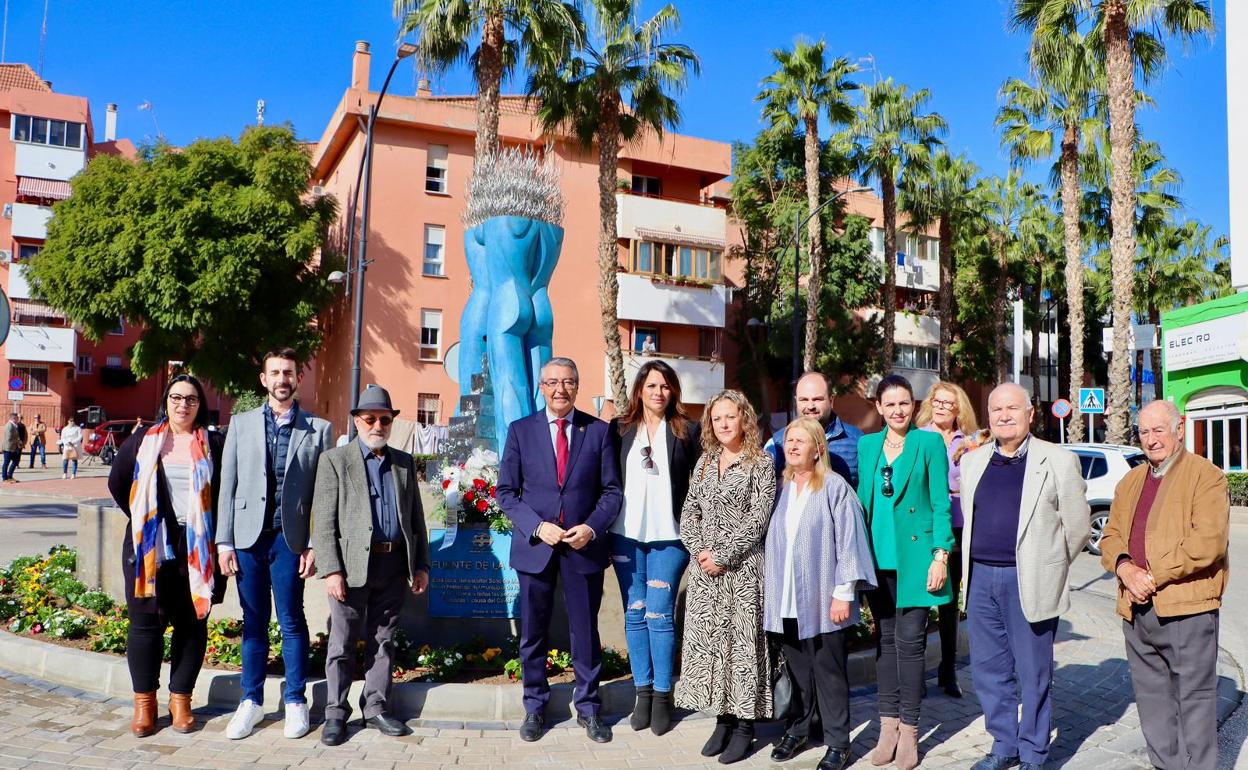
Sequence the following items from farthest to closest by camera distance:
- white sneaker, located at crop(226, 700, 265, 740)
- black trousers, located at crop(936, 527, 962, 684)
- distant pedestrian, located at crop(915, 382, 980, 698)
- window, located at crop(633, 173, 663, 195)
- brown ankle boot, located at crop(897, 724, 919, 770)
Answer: window, located at crop(633, 173, 663, 195) → black trousers, located at crop(936, 527, 962, 684) → distant pedestrian, located at crop(915, 382, 980, 698) → white sneaker, located at crop(226, 700, 265, 740) → brown ankle boot, located at crop(897, 724, 919, 770)

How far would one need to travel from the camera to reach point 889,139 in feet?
100

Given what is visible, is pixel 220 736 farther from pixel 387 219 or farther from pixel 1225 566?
pixel 387 219

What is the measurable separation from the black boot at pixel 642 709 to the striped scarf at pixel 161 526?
95.8 inches

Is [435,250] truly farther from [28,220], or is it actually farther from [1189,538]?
[1189,538]

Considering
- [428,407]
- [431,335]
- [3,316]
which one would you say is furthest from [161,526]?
[431,335]

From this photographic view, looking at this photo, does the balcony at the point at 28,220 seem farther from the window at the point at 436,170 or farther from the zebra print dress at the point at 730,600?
the zebra print dress at the point at 730,600

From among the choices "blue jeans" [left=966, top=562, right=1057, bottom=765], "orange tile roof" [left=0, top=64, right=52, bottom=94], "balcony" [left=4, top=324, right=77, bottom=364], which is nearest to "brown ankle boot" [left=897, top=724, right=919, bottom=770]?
"blue jeans" [left=966, top=562, right=1057, bottom=765]

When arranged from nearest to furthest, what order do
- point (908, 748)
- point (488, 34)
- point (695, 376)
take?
point (908, 748)
point (488, 34)
point (695, 376)

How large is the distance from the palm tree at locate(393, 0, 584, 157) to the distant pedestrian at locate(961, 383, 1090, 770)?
15946 millimetres

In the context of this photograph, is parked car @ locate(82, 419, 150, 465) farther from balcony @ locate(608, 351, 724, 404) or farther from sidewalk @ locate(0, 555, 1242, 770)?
sidewalk @ locate(0, 555, 1242, 770)

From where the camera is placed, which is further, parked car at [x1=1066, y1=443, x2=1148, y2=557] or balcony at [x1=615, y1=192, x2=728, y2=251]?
balcony at [x1=615, y1=192, x2=728, y2=251]

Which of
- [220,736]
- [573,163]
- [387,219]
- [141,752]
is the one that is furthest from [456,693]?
[573,163]

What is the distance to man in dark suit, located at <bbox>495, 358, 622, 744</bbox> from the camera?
534cm

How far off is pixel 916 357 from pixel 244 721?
129ft
